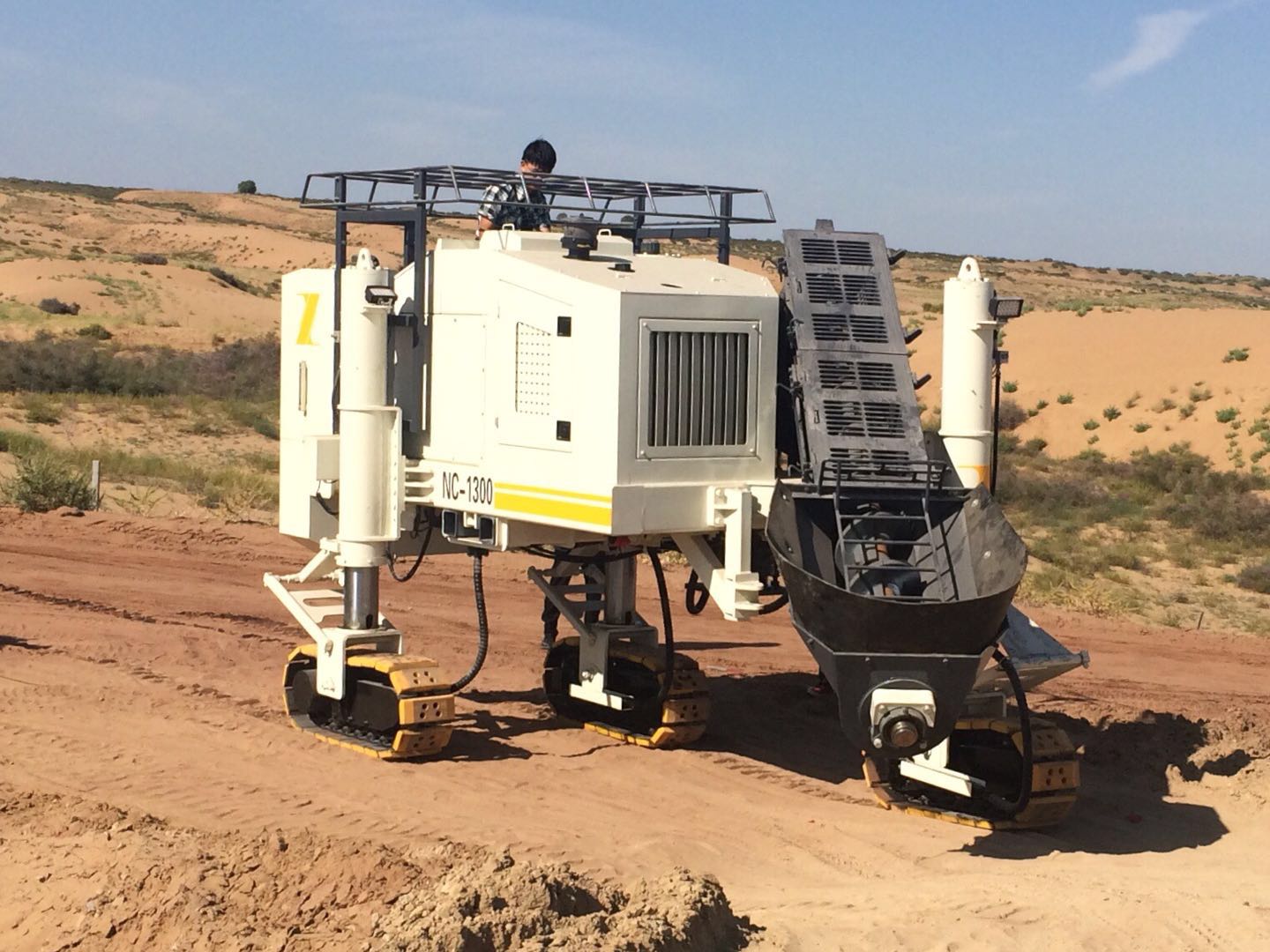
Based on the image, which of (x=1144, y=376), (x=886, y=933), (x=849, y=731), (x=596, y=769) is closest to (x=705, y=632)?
(x=596, y=769)

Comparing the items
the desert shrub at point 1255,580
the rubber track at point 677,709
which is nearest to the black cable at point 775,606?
the rubber track at point 677,709

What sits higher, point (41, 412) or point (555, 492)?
point (41, 412)

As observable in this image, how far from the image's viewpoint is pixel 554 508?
997 cm

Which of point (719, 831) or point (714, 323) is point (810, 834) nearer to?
point (719, 831)

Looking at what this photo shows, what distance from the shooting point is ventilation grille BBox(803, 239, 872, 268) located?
10.5 metres

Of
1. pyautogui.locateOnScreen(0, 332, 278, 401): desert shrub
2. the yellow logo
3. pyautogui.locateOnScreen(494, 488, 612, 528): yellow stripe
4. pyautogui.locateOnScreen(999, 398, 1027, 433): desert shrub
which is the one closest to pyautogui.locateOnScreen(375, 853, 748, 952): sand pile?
pyautogui.locateOnScreen(494, 488, 612, 528): yellow stripe

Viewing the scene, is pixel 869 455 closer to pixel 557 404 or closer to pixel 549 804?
pixel 557 404

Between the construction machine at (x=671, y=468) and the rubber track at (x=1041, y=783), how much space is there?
2cm

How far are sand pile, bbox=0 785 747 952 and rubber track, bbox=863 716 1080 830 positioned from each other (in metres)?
3.18

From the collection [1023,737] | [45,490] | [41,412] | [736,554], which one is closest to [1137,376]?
[41,412]

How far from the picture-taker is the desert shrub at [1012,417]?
41062mm

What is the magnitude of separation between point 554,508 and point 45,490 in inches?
532

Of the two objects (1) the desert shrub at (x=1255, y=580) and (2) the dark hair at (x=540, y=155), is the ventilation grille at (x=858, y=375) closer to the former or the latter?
(2) the dark hair at (x=540, y=155)

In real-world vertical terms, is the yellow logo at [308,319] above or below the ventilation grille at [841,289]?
below
